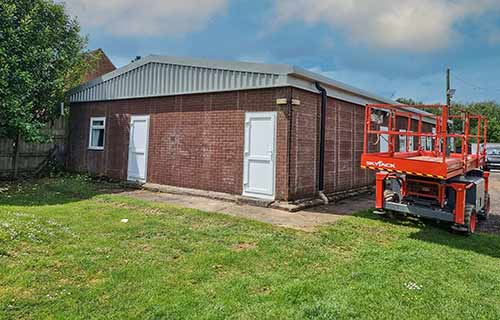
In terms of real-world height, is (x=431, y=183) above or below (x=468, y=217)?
above

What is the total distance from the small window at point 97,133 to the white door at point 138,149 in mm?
1662

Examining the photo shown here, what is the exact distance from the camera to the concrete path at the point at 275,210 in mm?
6488

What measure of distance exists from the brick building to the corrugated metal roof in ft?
0.09

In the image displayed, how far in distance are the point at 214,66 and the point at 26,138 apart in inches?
248

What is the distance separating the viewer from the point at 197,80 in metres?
9.19

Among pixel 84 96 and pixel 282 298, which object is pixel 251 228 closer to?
pixel 282 298

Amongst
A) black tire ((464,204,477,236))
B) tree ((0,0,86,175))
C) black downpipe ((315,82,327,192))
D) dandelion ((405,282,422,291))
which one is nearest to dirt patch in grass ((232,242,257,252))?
dandelion ((405,282,422,291))

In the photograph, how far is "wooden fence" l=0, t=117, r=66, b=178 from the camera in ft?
37.2

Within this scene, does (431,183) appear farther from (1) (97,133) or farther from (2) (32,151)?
(2) (32,151)

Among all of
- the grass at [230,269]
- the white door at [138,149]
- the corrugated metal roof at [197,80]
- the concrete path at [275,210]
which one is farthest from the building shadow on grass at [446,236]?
the white door at [138,149]

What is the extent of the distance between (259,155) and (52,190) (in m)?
5.83

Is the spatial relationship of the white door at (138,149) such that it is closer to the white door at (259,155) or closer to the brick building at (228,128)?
the brick building at (228,128)

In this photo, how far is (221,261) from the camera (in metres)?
4.24

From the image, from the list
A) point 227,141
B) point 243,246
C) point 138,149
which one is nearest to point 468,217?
point 243,246
